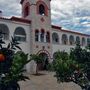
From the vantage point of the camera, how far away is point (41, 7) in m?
42.6

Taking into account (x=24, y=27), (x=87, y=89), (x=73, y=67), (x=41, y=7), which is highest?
(x=41, y=7)

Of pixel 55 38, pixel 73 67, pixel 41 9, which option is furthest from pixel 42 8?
pixel 73 67

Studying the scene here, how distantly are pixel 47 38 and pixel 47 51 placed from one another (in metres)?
2.52

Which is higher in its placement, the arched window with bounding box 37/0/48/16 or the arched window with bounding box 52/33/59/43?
the arched window with bounding box 37/0/48/16

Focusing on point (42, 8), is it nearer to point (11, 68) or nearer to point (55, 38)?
point (55, 38)

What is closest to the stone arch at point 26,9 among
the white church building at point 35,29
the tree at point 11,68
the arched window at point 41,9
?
the white church building at point 35,29

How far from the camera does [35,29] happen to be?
1569 inches

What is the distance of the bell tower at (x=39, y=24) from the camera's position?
130ft

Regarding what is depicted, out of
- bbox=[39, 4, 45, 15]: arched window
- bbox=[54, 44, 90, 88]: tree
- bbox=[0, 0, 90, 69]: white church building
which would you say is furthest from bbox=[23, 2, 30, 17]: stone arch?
bbox=[54, 44, 90, 88]: tree

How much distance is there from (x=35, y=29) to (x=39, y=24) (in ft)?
4.19

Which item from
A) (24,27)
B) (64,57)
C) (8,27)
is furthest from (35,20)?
(64,57)

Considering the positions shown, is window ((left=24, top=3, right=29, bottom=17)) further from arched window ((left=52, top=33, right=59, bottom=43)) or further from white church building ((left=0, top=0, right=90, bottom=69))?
arched window ((left=52, top=33, right=59, bottom=43))

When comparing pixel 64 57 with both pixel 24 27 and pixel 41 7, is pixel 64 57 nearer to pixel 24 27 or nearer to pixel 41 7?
pixel 24 27

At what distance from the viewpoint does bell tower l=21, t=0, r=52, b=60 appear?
39688 millimetres
